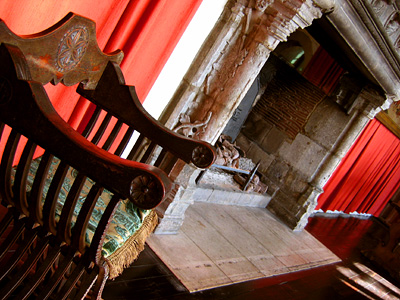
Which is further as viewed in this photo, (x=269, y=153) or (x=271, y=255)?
(x=269, y=153)

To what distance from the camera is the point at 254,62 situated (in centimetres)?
252

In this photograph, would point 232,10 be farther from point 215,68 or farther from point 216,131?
point 216,131

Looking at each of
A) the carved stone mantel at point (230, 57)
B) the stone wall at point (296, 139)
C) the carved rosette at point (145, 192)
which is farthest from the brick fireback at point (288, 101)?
the carved rosette at point (145, 192)

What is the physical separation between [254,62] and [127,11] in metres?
1.08

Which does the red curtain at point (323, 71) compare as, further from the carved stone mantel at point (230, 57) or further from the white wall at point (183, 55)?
the white wall at point (183, 55)

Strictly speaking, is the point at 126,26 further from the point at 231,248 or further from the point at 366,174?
the point at 366,174

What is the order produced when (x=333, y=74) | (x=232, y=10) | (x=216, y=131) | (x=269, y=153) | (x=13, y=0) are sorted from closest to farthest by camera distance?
(x=13, y=0) → (x=232, y=10) → (x=216, y=131) → (x=333, y=74) → (x=269, y=153)

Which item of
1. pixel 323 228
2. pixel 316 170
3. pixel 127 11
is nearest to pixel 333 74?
pixel 316 170

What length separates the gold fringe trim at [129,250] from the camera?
121 centimetres

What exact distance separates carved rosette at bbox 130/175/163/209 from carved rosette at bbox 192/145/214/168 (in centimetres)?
67

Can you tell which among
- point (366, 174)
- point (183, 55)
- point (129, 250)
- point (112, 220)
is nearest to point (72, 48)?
point (112, 220)

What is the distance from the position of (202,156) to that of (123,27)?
2.81 ft

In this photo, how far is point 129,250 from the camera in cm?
128

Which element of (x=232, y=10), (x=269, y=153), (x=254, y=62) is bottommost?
(x=269, y=153)
